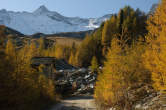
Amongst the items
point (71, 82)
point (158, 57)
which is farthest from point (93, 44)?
point (158, 57)

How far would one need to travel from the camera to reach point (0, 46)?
485 inches

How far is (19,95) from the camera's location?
13.3 m

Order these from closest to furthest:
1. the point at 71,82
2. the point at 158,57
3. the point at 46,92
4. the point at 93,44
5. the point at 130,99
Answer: the point at 158,57 → the point at 130,99 → the point at 46,92 → the point at 71,82 → the point at 93,44

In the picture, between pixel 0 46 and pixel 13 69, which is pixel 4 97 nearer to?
pixel 13 69

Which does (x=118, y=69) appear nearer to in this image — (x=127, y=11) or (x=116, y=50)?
(x=116, y=50)

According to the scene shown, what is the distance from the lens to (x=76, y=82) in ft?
133

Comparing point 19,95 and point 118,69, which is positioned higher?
point 118,69

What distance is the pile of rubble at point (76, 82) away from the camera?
123 ft

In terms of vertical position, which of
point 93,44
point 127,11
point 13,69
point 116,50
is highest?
point 127,11

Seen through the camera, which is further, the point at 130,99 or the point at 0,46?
the point at 130,99

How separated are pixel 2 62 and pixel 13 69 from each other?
41.5 inches

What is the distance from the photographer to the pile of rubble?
37.3 m

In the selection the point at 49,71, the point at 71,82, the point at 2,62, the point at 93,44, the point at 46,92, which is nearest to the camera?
the point at 2,62

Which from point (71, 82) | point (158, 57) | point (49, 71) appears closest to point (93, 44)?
point (71, 82)
